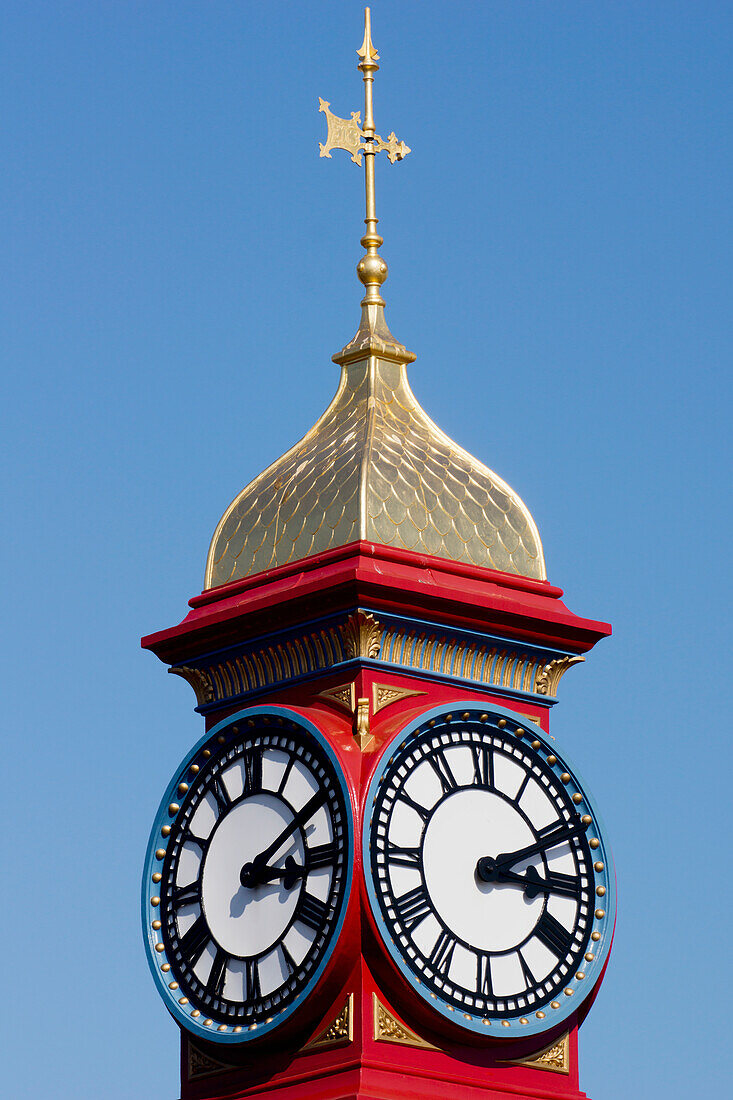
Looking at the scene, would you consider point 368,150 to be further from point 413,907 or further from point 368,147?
point 413,907

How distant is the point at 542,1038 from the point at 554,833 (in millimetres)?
1297

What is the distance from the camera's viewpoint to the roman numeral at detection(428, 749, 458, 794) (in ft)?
63.5

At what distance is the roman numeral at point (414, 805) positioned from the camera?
19109mm

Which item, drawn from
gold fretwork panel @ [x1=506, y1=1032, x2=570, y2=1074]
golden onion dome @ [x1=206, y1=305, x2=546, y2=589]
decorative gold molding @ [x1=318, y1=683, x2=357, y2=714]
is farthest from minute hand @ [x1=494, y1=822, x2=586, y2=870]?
golden onion dome @ [x1=206, y1=305, x2=546, y2=589]

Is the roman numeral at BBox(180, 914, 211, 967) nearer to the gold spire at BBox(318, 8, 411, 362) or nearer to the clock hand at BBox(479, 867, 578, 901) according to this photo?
the clock hand at BBox(479, 867, 578, 901)

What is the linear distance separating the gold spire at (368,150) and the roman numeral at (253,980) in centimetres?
461

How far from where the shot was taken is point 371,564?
1934 cm

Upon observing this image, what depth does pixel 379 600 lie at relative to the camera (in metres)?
19.2

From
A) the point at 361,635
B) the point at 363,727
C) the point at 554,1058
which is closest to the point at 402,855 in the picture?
the point at 363,727

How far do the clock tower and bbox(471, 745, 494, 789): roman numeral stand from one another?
0.03m

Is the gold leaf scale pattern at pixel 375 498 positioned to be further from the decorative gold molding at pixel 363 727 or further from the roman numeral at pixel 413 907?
the roman numeral at pixel 413 907

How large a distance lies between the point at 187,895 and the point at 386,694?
1.89 metres

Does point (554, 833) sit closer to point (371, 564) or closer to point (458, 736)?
point (458, 736)

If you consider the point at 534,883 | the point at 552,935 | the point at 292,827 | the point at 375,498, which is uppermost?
the point at 375,498
